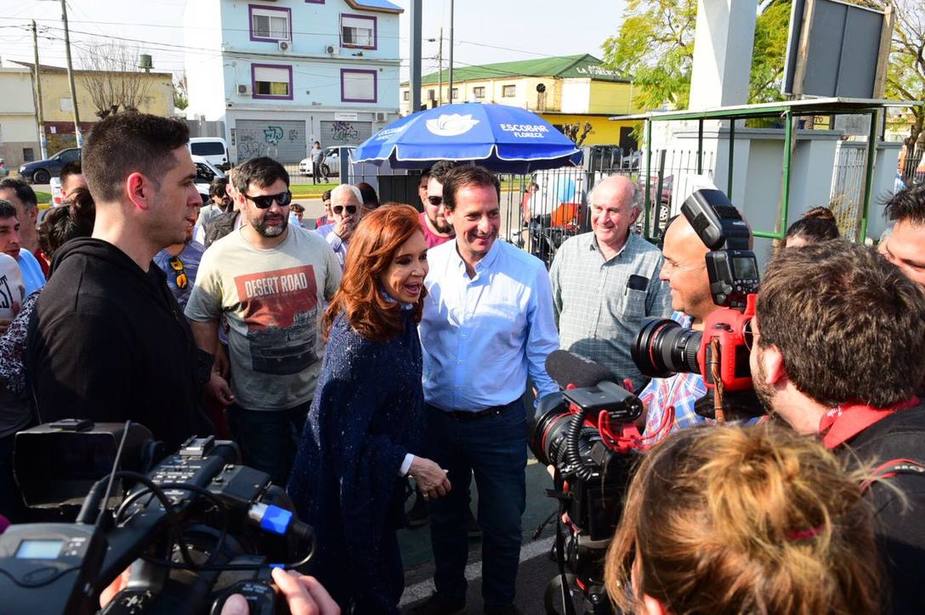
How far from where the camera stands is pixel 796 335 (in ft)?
4.34

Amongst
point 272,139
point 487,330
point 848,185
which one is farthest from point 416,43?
point 272,139

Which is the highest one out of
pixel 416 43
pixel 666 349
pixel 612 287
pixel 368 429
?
pixel 416 43

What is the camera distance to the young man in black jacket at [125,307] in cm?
178

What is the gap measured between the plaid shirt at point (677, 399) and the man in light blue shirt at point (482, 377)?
67 cm

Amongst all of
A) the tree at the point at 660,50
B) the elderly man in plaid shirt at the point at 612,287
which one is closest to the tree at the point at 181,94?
the tree at the point at 660,50

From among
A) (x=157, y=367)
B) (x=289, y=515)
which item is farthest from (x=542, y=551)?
(x=289, y=515)

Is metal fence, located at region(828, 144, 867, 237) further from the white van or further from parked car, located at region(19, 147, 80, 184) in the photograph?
parked car, located at region(19, 147, 80, 184)

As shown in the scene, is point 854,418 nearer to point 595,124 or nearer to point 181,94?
point 595,124

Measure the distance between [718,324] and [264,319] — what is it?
2258 mm

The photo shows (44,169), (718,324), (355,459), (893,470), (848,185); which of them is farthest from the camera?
(44,169)

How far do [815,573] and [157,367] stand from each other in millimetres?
1795

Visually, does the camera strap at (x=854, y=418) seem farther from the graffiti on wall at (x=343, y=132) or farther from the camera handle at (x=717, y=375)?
the graffiti on wall at (x=343, y=132)

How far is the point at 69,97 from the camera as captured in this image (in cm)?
3959

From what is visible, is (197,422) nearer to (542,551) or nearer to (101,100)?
(542,551)
